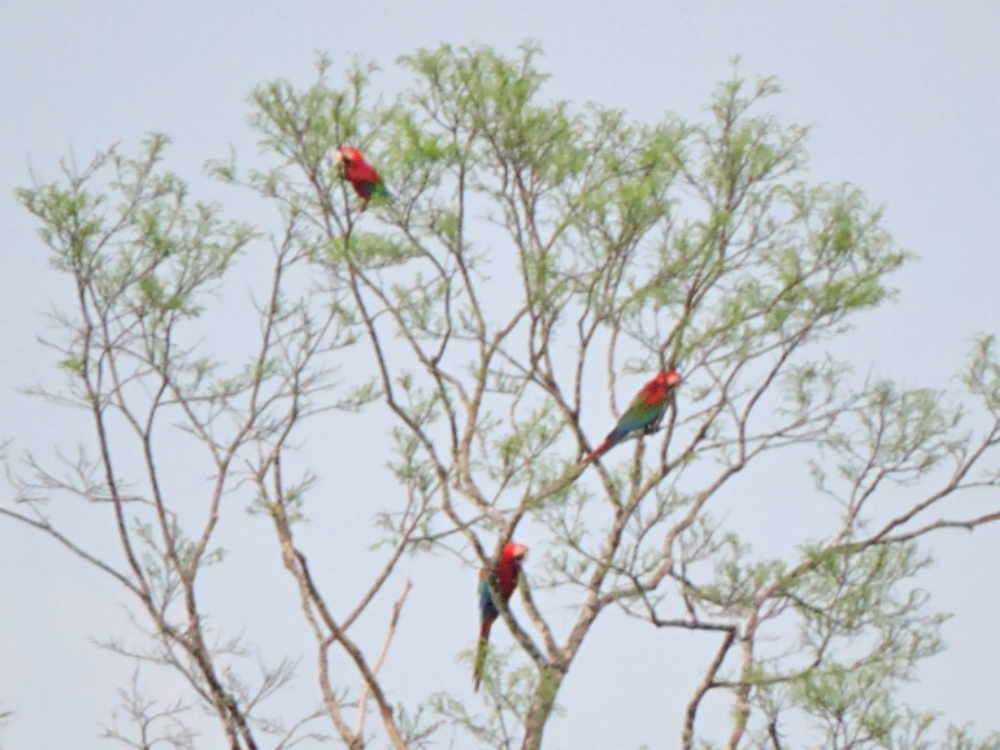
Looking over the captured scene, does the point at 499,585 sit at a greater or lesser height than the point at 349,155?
lesser

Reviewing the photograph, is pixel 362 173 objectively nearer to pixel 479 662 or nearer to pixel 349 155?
pixel 349 155

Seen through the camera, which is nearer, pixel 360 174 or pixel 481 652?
pixel 360 174

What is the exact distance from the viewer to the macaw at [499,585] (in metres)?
5.33

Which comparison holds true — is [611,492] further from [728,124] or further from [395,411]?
[728,124]

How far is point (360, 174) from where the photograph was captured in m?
5.32

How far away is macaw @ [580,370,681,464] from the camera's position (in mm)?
5445

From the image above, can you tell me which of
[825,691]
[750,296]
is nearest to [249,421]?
[750,296]

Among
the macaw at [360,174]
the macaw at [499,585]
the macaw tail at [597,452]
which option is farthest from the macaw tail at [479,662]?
the macaw at [360,174]

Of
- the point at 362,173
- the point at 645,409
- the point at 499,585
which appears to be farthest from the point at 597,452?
the point at 362,173

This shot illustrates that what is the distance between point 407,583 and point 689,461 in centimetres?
111

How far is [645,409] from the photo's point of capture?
18.0 feet

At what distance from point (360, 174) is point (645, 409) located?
132 cm

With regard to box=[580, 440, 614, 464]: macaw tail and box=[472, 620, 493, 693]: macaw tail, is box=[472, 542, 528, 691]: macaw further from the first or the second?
box=[580, 440, 614, 464]: macaw tail

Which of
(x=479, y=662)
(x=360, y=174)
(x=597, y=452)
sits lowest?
(x=479, y=662)
